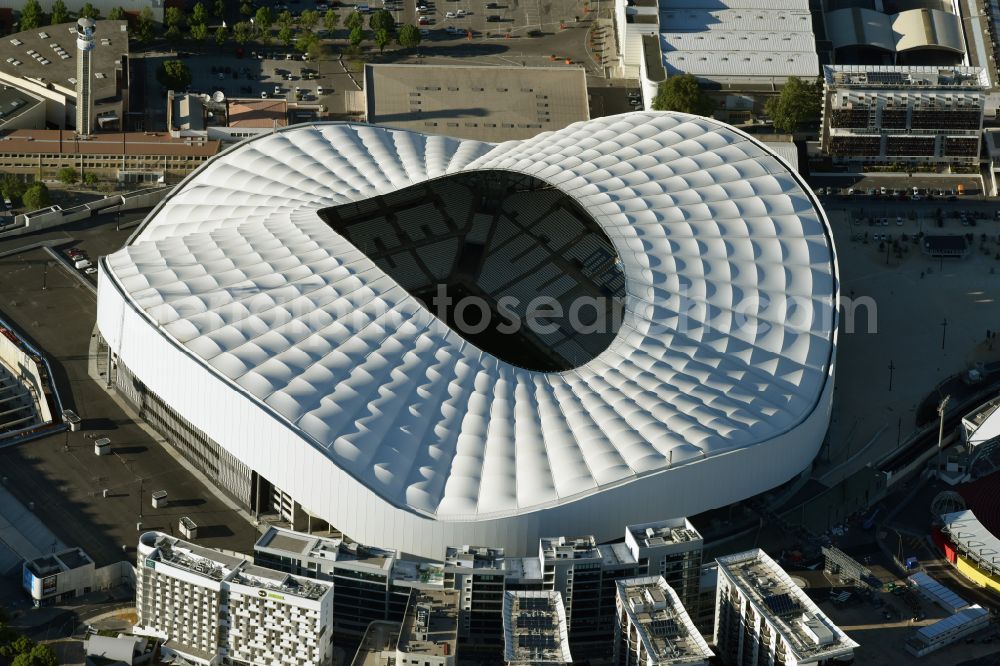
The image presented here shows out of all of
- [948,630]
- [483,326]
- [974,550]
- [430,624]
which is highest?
[483,326]

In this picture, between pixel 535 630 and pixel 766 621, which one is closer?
pixel 766 621

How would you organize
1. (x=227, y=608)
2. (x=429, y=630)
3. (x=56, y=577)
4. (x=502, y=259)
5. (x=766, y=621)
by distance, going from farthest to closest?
1. (x=502, y=259)
2. (x=56, y=577)
3. (x=227, y=608)
4. (x=429, y=630)
5. (x=766, y=621)

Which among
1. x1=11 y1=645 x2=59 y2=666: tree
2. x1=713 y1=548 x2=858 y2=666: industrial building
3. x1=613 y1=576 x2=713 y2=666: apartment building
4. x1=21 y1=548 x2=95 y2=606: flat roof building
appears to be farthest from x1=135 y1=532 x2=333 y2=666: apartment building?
x1=713 y1=548 x2=858 y2=666: industrial building

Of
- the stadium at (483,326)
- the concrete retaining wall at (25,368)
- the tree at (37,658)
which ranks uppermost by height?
the stadium at (483,326)

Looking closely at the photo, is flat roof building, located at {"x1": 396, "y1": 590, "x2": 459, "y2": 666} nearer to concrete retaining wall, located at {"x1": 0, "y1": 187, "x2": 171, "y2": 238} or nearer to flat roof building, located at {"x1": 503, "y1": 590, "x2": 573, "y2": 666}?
flat roof building, located at {"x1": 503, "y1": 590, "x2": 573, "y2": 666}

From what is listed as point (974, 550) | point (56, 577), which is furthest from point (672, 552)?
point (56, 577)

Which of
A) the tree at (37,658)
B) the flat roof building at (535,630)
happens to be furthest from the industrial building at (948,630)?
the tree at (37,658)

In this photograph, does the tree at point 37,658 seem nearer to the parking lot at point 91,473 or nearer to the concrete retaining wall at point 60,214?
the parking lot at point 91,473

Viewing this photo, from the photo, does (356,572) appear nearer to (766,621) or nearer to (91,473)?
(91,473)
